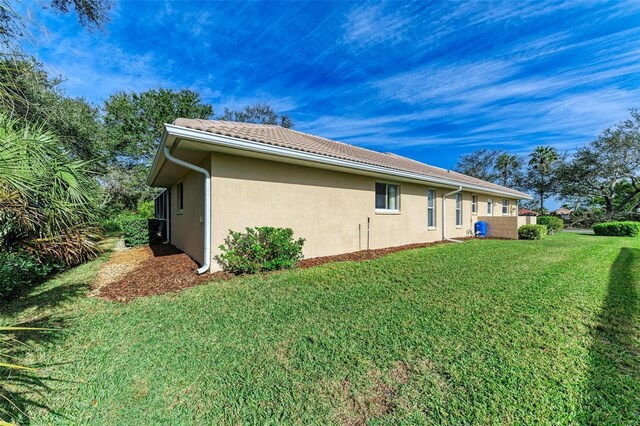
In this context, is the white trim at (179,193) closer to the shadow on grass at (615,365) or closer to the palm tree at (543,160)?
the shadow on grass at (615,365)

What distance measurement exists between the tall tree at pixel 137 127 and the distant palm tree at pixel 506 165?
41336 mm

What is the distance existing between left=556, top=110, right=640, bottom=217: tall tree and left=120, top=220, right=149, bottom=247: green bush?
129 ft

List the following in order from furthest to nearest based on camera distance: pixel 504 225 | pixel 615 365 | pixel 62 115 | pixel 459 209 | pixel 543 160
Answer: pixel 543 160
pixel 504 225
pixel 459 209
pixel 62 115
pixel 615 365

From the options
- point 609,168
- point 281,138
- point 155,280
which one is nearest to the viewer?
point 155,280

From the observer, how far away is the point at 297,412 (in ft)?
7.23

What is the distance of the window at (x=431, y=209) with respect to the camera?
1235 centimetres

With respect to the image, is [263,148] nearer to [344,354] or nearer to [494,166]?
[344,354]

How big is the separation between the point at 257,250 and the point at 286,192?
1.88 meters

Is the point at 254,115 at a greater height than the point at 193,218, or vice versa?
the point at 254,115

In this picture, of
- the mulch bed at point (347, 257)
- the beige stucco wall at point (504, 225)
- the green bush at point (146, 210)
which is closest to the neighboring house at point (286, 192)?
the mulch bed at point (347, 257)

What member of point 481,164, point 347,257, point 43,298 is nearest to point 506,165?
point 481,164

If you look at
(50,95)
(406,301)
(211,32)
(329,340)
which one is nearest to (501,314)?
(406,301)

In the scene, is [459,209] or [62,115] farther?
[459,209]

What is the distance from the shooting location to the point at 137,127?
24.8 metres
